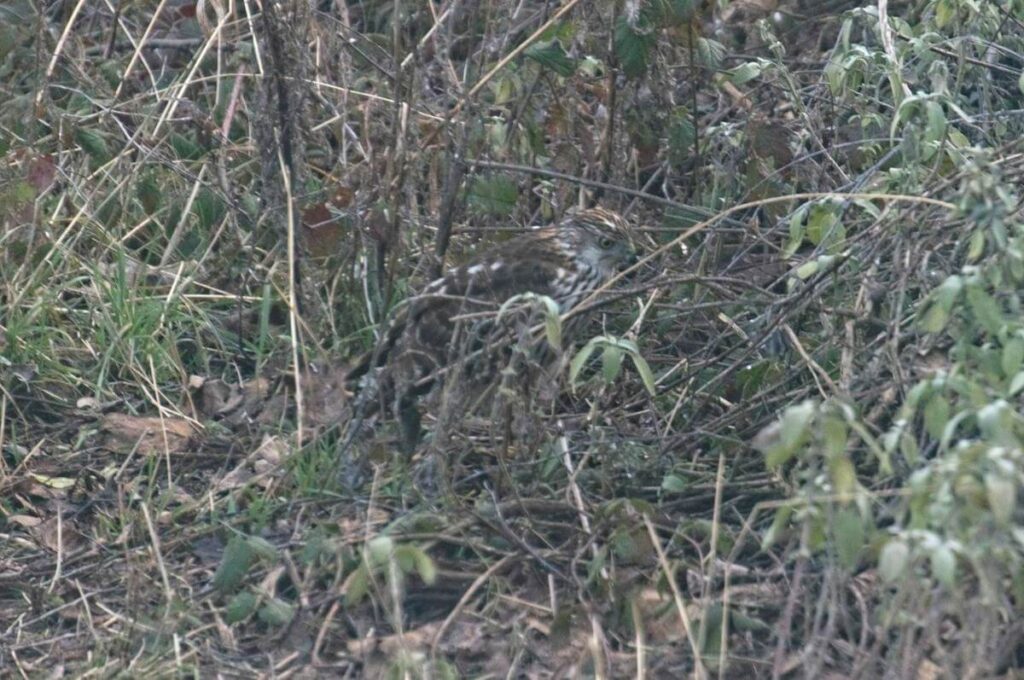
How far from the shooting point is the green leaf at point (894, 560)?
3146mm

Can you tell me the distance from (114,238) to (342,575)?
218 cm

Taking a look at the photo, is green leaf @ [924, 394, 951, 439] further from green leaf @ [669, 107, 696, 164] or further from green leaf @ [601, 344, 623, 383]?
green leaf @ [669, 107, 696, 164]

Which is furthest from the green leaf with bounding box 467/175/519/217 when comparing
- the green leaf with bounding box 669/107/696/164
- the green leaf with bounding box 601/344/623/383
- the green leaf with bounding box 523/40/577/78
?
the green leaf with bounding box 601/344/623/383

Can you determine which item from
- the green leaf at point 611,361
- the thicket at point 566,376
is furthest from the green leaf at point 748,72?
the green leaf at point 611,361

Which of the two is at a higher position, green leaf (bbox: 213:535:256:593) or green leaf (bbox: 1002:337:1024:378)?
green leaf (bbox: 1002:337:1024:378)

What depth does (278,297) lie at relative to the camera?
609cm

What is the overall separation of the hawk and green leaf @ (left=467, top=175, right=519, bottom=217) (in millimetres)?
135

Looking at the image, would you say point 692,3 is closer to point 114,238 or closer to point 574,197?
point 574,197

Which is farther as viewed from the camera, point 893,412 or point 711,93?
point 711,93

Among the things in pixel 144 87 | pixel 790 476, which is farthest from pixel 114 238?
pixel 790 476

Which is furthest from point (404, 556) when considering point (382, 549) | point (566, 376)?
point (566, 376)

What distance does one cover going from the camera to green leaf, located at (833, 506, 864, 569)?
336cm

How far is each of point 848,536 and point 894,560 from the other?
0.23m

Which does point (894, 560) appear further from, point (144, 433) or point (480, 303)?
point (144, 433)
